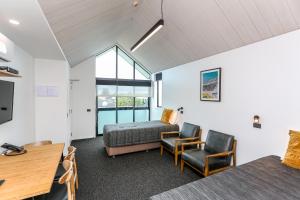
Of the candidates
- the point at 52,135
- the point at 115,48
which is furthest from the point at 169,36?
the point at 52,135

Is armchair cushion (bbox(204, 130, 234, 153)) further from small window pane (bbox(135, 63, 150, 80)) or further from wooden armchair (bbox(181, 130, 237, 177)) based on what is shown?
small window pane (bbox(135, 63, 150, 80))

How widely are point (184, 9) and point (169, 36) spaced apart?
3.27 feet

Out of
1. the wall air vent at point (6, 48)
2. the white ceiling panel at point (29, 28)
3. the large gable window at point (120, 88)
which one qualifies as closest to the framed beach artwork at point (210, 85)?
the white ceiling panel at point (29, 28)

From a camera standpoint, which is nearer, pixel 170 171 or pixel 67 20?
pixel 67 20

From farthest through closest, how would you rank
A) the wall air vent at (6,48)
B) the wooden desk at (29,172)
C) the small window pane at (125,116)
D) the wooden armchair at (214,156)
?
the small window pane at (125,116) < the wooden armchair at (214,156) < the wall air vent at (6,48) < the wooden desk at (29,172)

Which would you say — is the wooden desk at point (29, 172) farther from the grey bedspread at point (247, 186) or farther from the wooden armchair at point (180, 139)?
the wooden armchair at point (180, 139)

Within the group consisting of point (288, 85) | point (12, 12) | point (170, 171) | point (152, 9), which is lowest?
point (170, 171)

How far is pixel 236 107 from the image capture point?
122 inches

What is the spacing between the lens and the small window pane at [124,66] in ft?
21.2

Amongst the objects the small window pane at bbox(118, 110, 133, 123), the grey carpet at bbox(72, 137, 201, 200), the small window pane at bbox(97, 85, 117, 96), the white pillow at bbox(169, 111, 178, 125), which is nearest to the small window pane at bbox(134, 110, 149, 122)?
the small window pane at bbox(118, 110, 133, 123)

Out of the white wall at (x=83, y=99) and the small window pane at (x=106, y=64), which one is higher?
the small window pane at (x=106, y=64)

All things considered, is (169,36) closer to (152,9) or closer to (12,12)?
(152,9)

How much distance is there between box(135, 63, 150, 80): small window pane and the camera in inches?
266

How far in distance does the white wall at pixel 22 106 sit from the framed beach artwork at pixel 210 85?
12.4ft
